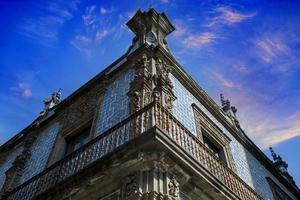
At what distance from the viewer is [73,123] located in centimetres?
1023

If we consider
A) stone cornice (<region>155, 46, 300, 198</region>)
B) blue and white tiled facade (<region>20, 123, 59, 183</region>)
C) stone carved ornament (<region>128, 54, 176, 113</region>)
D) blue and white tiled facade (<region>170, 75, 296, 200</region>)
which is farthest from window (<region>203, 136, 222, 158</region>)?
blue and white tiled facade (<region>20, 123, 59, 183</region>)

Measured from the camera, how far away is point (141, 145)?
6.16 meters

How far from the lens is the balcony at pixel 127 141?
679 cm

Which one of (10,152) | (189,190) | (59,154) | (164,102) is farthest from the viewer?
(10,152)

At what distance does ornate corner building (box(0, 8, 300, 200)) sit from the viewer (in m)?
6.23

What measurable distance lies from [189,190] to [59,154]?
450 centimetres

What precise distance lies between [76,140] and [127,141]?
3925 mm

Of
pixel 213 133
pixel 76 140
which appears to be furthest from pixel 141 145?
pixel 213 133

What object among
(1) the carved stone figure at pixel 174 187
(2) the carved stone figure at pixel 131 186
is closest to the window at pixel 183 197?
(1) the carved stone figure at pixel 174 187

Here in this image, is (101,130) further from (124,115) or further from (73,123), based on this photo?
(73,123)

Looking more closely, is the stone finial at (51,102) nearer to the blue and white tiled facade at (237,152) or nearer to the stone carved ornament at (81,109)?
the stone carved ornament at (81,109)

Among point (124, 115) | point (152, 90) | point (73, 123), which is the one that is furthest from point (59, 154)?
point (152, 90)

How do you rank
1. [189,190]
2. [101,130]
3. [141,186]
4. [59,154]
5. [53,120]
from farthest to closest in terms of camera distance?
[53,120]
[59,154]
[101,130]
[189,190]
[141,186]

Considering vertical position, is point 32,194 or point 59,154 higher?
point 59,154
